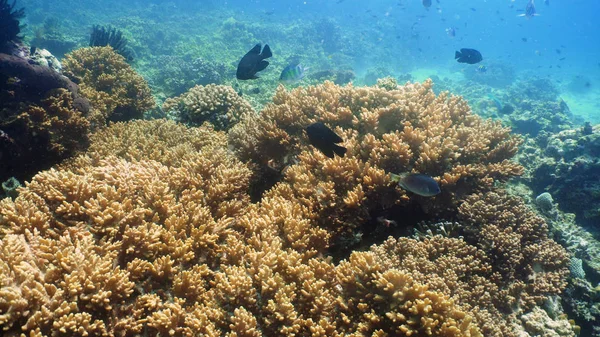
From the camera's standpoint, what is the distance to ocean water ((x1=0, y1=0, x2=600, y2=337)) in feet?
24.7

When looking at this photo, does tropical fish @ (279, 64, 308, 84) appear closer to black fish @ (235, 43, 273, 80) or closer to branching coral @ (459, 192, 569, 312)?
black fish @ (235, 43, 273, 80)

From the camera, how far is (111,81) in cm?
764

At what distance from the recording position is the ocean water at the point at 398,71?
754 centimetres

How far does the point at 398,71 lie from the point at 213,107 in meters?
30.7

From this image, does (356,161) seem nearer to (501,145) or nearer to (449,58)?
(501,145)

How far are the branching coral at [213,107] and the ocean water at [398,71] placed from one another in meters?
2.11

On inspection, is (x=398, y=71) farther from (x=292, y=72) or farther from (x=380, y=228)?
(x=380, y=228)

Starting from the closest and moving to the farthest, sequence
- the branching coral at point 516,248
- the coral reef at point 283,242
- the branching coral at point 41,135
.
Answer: the coral reef at point 283,242 < the branching coral at point 516,248 < the branching coral at point 41,135

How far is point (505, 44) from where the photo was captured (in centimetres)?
7575

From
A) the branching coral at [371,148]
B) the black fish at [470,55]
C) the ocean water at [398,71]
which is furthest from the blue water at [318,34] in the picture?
the branching coral at [371,148]

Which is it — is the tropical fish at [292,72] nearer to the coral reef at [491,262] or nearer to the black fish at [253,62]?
the black fish at [253,62]

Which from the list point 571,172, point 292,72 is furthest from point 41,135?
point 571,172

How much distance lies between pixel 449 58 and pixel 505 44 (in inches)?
1594

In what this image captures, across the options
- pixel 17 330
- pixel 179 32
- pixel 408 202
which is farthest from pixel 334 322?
pixel 179 32
